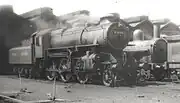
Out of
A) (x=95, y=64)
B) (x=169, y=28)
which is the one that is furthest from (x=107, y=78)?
(x=169, y=28)

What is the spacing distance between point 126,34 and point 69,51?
10.9 feet

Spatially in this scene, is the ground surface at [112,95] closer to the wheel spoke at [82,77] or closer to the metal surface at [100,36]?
the wheel spoke at [82,77]

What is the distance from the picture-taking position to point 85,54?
52.0 ft

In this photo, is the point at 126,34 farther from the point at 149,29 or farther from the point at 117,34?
the point at 149,29

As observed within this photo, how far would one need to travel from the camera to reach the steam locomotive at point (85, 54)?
14.6 m

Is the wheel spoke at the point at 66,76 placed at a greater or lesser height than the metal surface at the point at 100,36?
lesser

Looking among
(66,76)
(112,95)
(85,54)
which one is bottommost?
(112,95)

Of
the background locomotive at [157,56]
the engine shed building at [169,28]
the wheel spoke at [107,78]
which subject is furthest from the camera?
the engine shed building at [169,28]

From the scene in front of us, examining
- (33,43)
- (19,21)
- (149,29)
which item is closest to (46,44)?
(33,43)

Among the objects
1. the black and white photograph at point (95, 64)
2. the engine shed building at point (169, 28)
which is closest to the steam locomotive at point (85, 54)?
the black and white photograph at point (95, 64)

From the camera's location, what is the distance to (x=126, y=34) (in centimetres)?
1581

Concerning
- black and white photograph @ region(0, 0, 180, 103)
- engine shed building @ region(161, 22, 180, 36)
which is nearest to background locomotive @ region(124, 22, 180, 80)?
black and white photograph @ region(0, 0, 180, 103)

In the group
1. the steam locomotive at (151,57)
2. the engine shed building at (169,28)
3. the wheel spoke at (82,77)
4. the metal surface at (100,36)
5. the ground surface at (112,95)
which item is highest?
the engine shed building at (169,28)

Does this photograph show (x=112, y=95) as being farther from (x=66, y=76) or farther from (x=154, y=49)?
(x=154, y=49)
